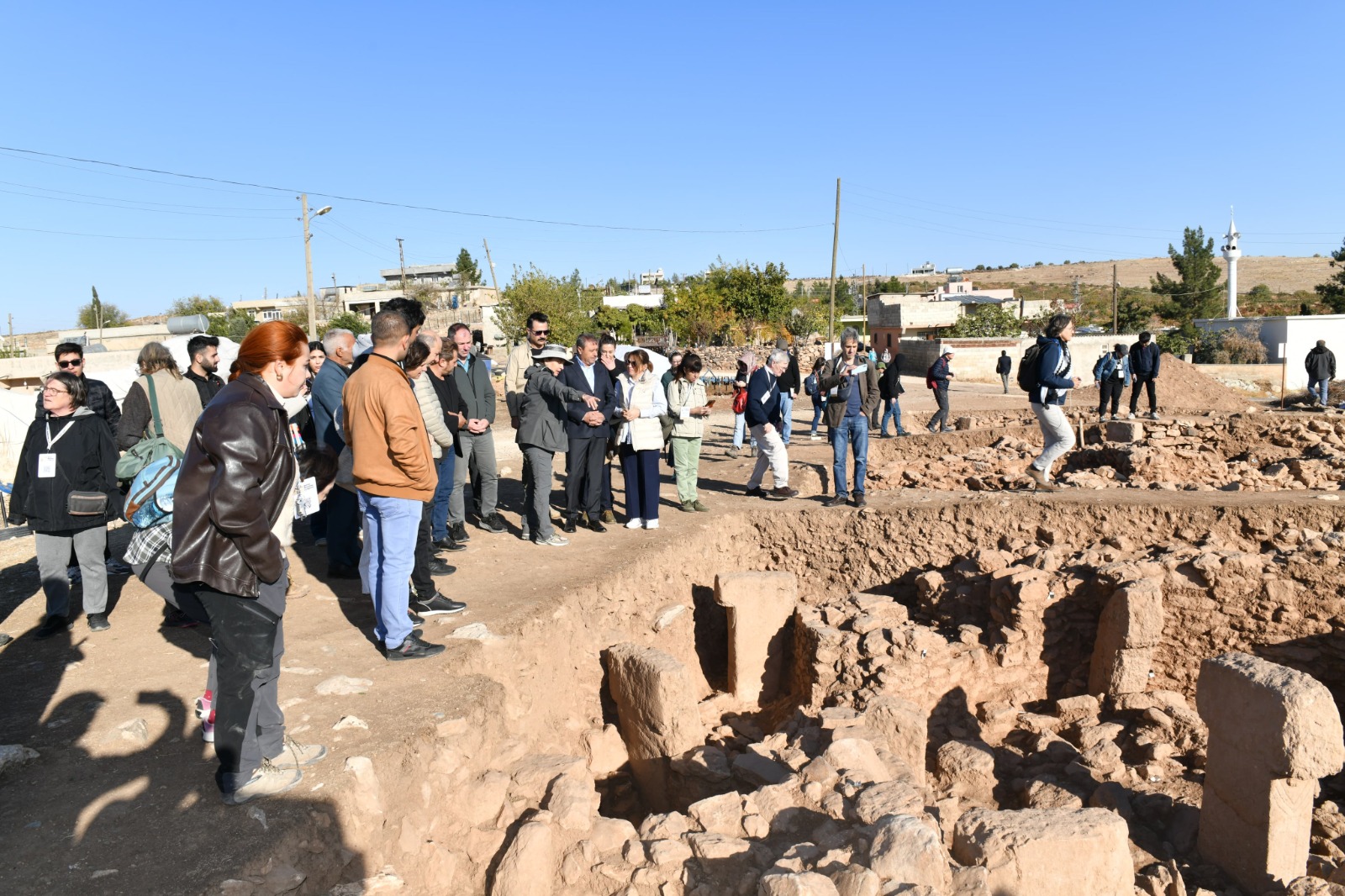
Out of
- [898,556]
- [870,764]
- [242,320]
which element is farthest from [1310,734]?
[242,320]

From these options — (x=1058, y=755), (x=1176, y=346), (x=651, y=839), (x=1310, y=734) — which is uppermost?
(x=1176, y=346)

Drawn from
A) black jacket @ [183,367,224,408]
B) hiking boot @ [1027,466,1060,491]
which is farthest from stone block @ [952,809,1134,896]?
black jacket @ [183,367,224,408]

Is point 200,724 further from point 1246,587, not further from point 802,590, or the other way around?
point 1246,587

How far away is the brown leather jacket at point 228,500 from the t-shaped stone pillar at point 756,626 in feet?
13.4

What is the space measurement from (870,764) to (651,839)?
1282 millimetres

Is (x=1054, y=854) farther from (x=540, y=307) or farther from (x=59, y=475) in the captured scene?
(x=540, y=307)

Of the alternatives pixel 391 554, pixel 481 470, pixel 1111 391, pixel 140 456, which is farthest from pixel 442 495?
pixel 1111 391

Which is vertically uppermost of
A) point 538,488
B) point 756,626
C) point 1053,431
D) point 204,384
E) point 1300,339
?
point 1300,339

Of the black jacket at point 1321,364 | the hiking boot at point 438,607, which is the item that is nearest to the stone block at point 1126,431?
the black jacket at point 1321,364

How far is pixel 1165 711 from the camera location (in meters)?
5.94

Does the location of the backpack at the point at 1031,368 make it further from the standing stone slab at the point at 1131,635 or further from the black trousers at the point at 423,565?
the black trousers at the point at 423,565

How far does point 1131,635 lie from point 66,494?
7155mm

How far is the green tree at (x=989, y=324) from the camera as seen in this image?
3666cm

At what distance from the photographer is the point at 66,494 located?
5.17m
